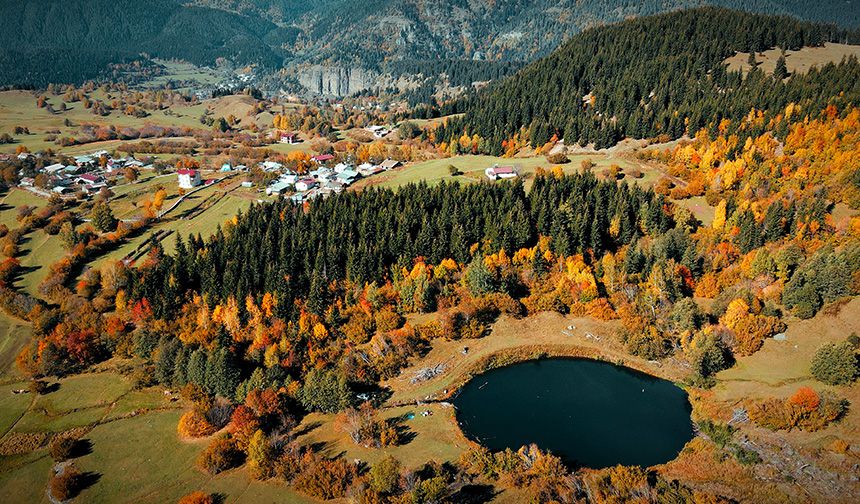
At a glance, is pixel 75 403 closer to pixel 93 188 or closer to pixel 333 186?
pixel 333 186

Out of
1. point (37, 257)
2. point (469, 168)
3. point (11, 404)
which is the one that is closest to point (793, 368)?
point (469, 168)

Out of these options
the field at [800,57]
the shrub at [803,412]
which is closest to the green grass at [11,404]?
the shrub at [803,412]

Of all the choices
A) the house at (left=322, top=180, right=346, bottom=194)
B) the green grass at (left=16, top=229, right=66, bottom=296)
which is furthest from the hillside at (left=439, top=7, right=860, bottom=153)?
the green grass at (left=16, top=229, right=66, bottom=296)

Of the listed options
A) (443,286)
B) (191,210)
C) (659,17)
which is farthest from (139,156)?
(659,17)

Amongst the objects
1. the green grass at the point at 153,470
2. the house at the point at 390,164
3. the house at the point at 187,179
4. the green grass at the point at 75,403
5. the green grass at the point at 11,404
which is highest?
the house at the point at 390,164

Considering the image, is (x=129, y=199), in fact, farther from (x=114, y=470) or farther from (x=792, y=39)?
(x=792, y=39)

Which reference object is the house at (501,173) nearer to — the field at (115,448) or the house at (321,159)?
the house at (321,159)
